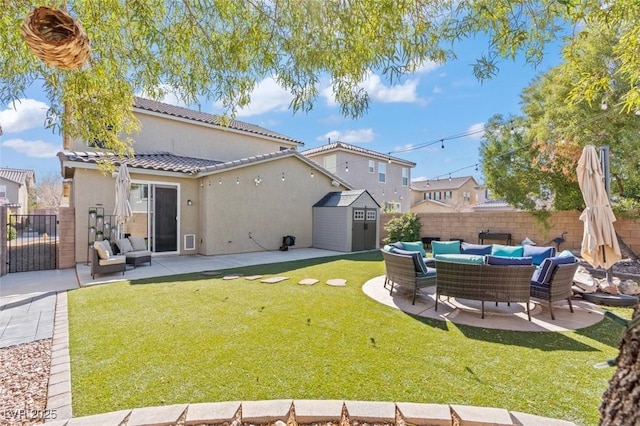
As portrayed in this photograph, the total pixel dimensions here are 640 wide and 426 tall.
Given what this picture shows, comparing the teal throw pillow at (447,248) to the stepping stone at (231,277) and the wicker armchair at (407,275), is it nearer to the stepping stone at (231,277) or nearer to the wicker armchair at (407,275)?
the wicker armchair at (407,275)

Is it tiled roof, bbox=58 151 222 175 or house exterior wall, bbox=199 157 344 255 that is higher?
tiled roof, bbox=58 151 222 175

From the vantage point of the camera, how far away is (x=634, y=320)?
1.26 m

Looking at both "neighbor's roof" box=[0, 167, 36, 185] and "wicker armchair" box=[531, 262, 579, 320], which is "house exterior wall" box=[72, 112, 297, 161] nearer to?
"wicker armchair" box=[531, 262, 579, 320]

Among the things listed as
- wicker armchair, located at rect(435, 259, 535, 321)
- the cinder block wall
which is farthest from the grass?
the cinder block wall

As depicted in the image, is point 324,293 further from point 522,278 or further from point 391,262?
point 522,278

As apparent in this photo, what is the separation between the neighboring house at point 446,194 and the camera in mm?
37494

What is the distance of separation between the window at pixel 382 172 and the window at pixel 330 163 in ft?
15.5

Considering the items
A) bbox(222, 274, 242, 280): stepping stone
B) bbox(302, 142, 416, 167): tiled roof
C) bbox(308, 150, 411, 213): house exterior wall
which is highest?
bbox(302, 142, 416, 167): tiled roof

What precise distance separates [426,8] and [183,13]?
269cm

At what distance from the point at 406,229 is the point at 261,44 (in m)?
12.7

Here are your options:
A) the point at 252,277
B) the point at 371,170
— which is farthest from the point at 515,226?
the point at 371,170

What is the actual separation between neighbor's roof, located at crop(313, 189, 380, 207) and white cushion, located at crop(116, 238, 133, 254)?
901 centimetres

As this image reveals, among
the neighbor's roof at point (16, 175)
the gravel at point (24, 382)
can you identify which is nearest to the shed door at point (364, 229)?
the gravel at point (24, 382)

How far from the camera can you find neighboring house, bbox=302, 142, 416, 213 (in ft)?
78.4
